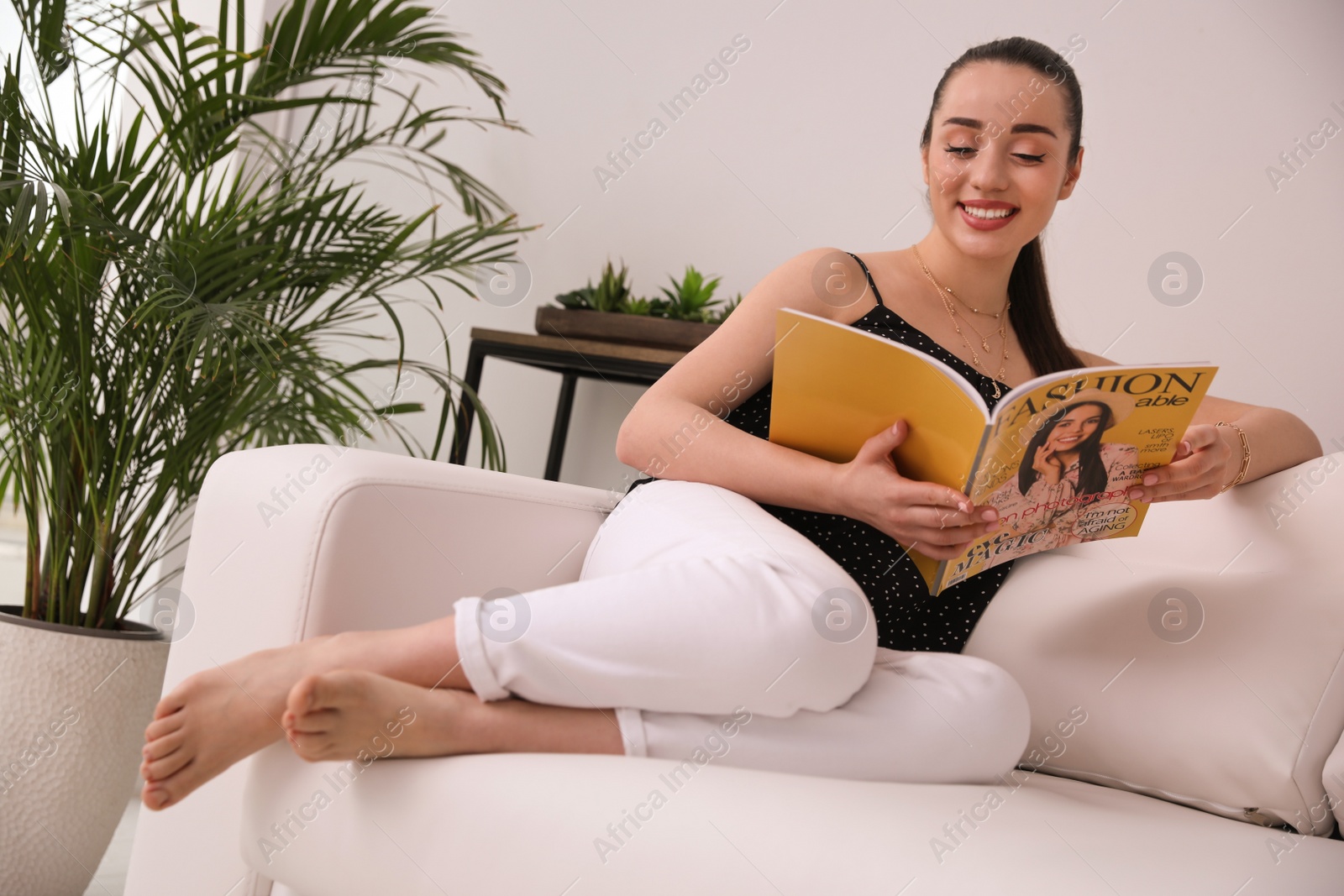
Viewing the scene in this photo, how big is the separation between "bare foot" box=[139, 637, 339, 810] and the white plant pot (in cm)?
66

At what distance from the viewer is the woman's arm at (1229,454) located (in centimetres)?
99

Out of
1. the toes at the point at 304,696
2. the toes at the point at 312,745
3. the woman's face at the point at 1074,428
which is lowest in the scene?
the toes at the point at 312,745

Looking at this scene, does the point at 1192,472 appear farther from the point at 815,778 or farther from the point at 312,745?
the point at 312,745

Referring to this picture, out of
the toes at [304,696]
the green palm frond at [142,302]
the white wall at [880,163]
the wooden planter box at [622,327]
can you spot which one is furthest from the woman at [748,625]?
the white wall at [880,163]

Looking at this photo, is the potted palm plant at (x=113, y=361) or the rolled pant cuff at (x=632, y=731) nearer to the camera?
the rolled pant cuff at (x=632, y=731)

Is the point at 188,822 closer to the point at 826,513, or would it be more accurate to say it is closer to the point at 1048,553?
the point at 826,513

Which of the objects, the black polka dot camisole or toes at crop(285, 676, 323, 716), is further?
the black polka dot camisole

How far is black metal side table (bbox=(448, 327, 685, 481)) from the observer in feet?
6.22

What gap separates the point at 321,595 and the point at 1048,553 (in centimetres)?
78

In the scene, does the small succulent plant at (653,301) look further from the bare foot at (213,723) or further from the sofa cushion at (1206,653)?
the bare foot at (213,723)

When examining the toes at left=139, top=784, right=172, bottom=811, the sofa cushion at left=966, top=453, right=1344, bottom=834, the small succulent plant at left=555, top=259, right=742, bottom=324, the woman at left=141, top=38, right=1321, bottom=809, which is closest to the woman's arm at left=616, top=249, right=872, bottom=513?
the woman at left=141, top=38, right=1321, bottom=809

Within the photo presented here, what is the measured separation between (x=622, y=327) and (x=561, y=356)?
130mm

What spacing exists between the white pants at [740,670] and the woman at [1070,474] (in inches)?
6.0

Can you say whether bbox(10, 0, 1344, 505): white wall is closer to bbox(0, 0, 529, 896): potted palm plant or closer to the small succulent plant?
the small succulent plant
